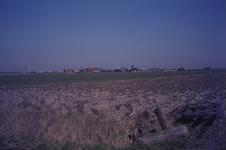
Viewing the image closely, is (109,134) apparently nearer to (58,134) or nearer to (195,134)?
(58,134)

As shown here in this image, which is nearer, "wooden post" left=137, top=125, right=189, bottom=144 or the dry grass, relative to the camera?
"wooden post" left=137, top=125, right=189, bottom=144

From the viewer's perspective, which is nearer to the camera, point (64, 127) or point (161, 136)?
point (161, 136)

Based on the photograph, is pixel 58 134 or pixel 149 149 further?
pixel 58 134

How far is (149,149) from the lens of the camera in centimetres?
639

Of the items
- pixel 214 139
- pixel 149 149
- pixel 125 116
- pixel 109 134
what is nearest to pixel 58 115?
pixel 109 134

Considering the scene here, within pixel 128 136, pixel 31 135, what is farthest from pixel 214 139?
pixel 31 135

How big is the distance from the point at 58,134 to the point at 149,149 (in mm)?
4262

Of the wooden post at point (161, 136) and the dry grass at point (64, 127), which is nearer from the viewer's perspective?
the wooden post at point (161, 136)

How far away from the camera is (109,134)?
28.5 feet

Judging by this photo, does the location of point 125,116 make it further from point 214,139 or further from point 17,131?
Result: point 17,131

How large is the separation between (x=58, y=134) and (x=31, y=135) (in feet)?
3.80

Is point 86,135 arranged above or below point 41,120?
below

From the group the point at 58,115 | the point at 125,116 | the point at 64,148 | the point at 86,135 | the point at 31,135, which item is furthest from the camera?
the point at 125,116

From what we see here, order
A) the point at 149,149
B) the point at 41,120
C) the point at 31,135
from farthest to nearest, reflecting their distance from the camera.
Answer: the point at 41,120 → the point at 31,135 → the point at 149,149
